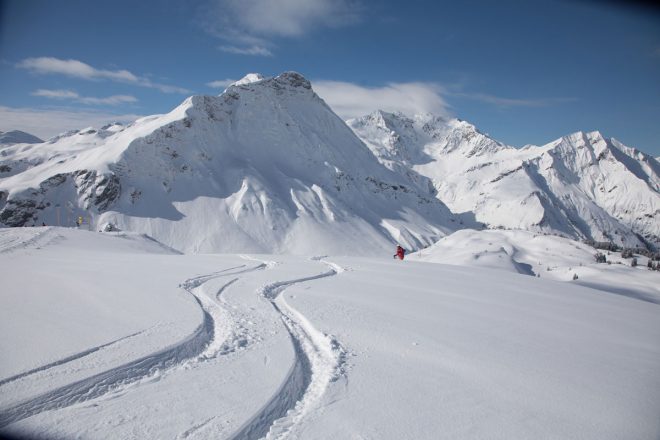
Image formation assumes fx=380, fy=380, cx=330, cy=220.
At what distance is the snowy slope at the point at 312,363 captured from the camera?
13.9 feet

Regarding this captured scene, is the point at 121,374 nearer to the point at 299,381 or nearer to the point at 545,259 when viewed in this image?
the point at 299,381

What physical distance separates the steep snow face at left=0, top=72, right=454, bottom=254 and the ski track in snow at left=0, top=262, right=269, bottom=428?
80533 mm

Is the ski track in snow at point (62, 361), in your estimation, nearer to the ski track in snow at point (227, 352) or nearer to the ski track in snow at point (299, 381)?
the ski track in snow at point (227, 352)

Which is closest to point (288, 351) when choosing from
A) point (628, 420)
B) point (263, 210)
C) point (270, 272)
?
point (628, 420)

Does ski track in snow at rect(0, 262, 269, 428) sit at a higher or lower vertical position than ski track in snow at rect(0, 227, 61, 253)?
higher

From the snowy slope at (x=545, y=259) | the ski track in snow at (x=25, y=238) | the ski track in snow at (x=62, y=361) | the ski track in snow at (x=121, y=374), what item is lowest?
the snowy slope at (x=545, y=259)

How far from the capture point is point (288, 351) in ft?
20.6

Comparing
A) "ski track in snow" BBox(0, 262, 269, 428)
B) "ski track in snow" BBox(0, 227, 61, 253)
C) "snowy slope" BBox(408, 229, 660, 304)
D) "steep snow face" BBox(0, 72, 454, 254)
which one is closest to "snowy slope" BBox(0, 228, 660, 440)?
"ski track in snow" BBox(0, 262, 269, 428)

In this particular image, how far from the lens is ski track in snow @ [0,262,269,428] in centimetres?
425

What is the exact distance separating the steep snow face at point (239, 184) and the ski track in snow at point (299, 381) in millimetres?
80137

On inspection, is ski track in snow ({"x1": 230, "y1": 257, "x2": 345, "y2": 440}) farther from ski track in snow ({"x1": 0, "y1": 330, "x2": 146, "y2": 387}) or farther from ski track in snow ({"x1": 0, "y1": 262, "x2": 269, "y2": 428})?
ski track in snow ({"x1": 0, "y1": 330, "x2": 146, "y2": 387})

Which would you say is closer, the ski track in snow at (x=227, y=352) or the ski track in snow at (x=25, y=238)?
the ski track in snow at (x=227, y=352)

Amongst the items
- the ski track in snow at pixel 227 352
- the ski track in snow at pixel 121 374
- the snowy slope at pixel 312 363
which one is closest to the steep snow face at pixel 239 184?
the snowy slope at pixel 312 363

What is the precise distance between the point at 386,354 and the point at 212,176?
108583mm
